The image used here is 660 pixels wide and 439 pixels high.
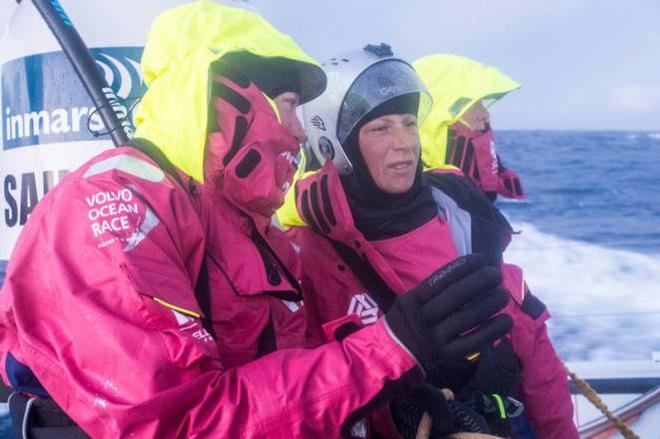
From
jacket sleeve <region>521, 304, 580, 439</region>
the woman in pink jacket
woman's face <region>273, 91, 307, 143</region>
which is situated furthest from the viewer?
jacket sleeve <region>521, 304, 580, 439</region>

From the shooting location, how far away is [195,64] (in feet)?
4.66

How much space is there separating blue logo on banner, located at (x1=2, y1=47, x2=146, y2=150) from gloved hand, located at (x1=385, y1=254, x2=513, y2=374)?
1464mm

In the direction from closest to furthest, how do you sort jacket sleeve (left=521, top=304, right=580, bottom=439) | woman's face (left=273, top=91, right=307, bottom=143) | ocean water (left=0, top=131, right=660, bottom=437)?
woman's face (left=273, top=91, right=307, bottom=143) < jacket sleeve (left=521, top=304, right=580, bottom=439) < ocean water (left=0, top=131, right=660, bottom=437)

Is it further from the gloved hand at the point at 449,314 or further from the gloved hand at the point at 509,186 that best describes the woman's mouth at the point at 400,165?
the gloved hand at the point at 509,186

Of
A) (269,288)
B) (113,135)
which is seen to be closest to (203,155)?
(269,288)

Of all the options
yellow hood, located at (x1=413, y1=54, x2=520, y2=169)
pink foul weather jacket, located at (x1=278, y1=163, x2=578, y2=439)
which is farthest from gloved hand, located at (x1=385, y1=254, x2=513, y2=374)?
yellow hood, located at (x1=413, y1=54, x2=520, y2=169)

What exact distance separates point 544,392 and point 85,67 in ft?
5.28

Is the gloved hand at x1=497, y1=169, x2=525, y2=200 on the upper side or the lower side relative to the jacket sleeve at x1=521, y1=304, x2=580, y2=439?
upper

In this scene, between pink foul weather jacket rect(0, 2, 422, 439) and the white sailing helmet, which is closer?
pink foul weather jacket rect(0, 2, 422, 439)

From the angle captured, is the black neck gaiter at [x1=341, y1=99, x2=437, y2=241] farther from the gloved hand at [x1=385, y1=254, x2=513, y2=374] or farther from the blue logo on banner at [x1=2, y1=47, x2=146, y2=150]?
the gloved hand at [x1=385, y1=254, x2=513, y2=374]

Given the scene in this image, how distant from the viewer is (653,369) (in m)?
3.74

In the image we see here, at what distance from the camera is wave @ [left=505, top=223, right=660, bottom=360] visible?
15.9 feet

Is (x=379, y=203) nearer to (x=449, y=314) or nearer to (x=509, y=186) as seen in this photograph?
(x=449, y=314)

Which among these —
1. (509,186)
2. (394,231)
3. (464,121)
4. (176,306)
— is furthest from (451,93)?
(176,306)
